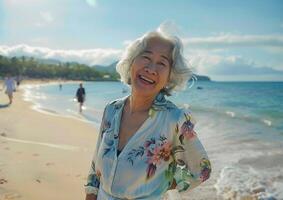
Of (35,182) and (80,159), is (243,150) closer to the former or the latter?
(80,159)

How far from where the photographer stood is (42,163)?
779 centimetres

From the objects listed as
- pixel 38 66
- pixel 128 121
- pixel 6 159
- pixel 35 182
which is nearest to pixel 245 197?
pixel 35 182

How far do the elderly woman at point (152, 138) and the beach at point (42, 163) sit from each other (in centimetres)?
373

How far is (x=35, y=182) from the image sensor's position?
6312mm

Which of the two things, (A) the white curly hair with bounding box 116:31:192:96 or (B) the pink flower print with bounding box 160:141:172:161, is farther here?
(A) the white curly hair with bounding box 116:31:192:96

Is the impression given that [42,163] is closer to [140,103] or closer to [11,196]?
[11,196]

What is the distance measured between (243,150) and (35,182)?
638 cm

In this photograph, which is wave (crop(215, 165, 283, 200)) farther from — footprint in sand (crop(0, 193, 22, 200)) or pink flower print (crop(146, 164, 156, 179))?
pink flower print (crop(146, 164, 156, 179))

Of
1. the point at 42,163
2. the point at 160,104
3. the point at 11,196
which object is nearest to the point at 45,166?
the point at 42,163

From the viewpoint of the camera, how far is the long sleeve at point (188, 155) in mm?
2072

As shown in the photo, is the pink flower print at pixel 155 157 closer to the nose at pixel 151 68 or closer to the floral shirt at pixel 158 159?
the floral shirt at pixel 158 159

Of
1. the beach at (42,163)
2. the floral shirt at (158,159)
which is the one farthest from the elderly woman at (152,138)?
the beach at (42,163)

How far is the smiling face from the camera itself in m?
2.16

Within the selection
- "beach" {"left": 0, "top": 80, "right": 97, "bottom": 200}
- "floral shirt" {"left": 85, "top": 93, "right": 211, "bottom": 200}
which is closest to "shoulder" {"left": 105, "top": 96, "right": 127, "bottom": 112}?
"floral shirt" {"left": 85, "top": 93, "right": 211, "bottom": 200}
